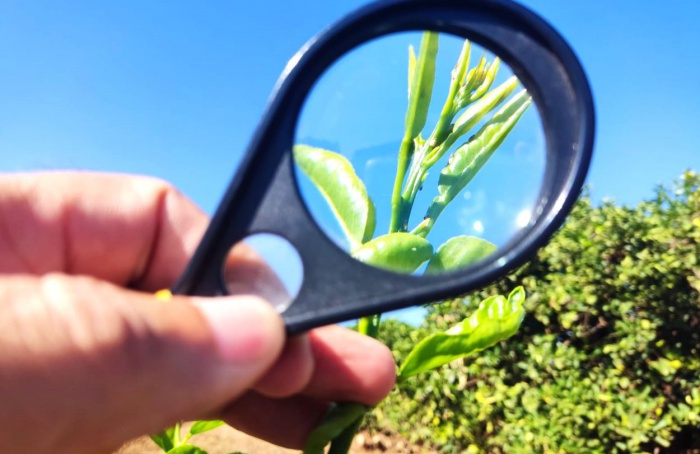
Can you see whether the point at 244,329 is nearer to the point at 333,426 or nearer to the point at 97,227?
the point at 333,426

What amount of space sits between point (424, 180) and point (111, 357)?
0.48 metres

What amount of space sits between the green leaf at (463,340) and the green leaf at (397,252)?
11 cm

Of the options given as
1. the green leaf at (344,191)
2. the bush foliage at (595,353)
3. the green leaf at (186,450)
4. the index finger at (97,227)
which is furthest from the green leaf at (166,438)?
the bush foliage at (595,353)

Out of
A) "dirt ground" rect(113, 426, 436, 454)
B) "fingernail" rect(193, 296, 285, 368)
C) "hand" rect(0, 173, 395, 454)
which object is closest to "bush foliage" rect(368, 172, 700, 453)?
"dirt ground" rect(113, 426, 436, 454)

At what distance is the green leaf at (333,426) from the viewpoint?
2.64 feet

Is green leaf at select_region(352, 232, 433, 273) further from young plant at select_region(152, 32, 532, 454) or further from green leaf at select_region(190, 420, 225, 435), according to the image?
green leaf at select_region(190, 420, 225, 435)

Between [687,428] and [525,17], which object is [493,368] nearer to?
[687,428]

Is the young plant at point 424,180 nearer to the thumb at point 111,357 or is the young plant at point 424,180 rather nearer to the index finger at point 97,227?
the thumb at point 111,357

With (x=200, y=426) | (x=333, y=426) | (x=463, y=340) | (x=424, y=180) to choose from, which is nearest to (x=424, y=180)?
(x=424, y=180)

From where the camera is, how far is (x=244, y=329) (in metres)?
0.67

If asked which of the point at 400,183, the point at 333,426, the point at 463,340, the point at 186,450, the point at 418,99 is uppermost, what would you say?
the point at 418,99

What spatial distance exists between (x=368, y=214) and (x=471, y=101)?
221 millimetres

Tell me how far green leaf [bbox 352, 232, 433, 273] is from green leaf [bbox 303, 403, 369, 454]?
208 millimetres

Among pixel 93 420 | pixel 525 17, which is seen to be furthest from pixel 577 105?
pixel 93 420
